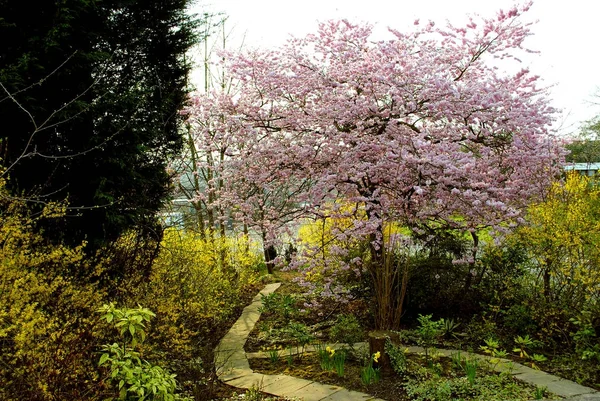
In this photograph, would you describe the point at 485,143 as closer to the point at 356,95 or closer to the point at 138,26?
the point at 356,95

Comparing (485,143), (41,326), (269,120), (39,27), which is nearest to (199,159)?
(269,120)

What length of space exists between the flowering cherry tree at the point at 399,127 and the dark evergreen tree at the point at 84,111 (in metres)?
1.35

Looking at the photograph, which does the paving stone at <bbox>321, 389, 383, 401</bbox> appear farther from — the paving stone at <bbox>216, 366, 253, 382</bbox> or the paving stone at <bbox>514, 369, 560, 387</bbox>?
the paving stone at <bbox>514, 369, 560, 387</bbox>

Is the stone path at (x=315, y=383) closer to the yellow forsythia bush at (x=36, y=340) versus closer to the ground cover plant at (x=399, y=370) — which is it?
the ground cover plant at (x=399, y=370)

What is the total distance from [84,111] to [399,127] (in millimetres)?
3666

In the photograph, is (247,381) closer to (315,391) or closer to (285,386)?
(285,386)

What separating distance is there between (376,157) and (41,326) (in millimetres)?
4075

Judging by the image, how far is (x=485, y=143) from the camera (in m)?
6.39

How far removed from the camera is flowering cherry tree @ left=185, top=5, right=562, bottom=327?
19.5 feet

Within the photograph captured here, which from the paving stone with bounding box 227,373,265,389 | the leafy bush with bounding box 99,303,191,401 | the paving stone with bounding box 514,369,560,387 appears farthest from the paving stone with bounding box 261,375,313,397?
the paving stone with bounding box 514,369,560,387

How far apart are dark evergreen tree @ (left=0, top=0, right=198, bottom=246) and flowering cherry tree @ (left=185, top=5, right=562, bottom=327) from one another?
53.0 inches

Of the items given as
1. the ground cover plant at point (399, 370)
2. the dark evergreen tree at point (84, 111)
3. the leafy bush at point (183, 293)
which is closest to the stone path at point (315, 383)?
the ground cover plant at point (399, 370)

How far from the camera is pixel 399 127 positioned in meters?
6.29

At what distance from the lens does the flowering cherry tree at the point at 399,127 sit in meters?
5.94
